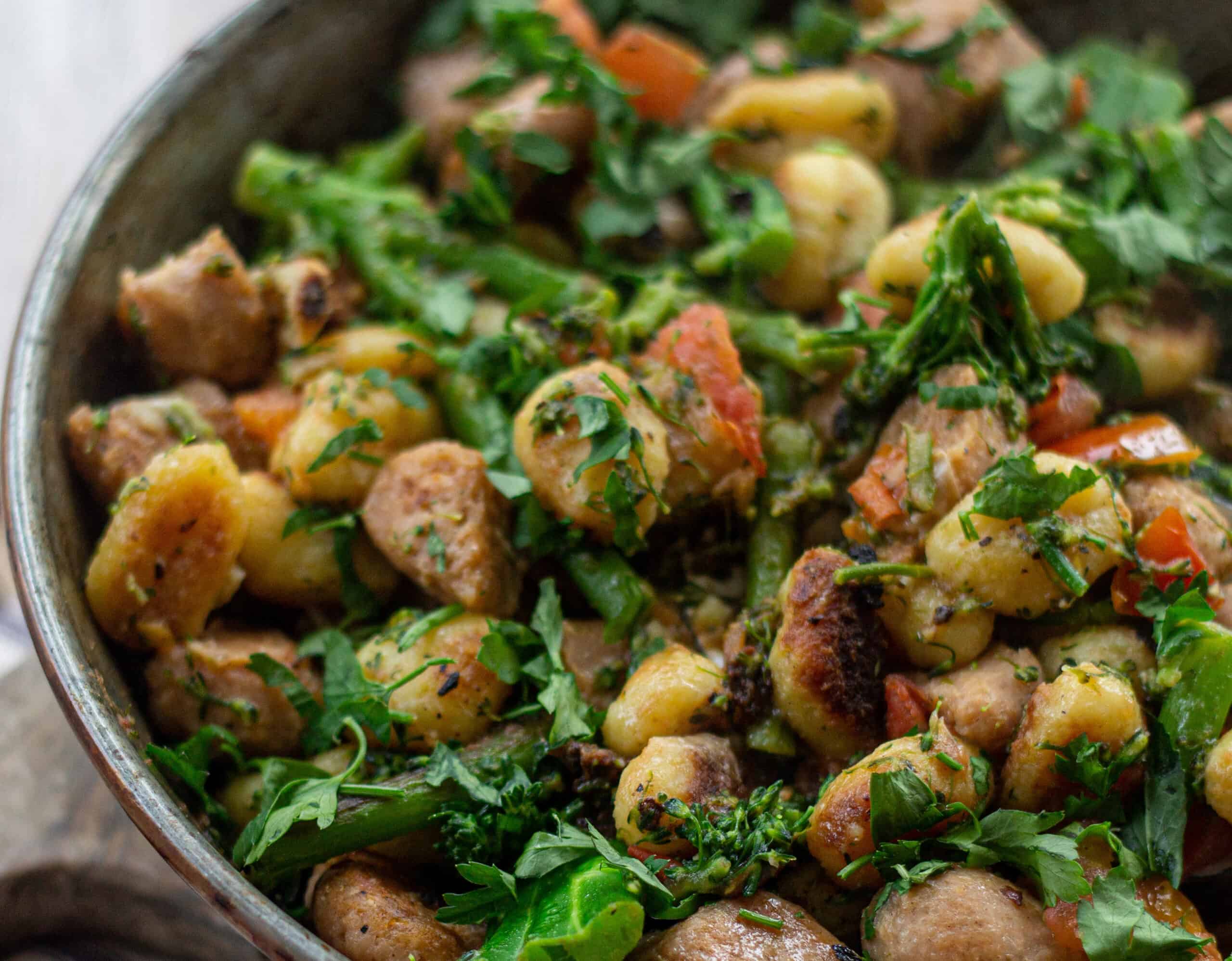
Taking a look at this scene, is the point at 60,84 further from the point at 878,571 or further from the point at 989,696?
the point at 989,696

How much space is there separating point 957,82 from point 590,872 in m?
2.30

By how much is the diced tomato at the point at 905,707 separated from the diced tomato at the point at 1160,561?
1.33 ft

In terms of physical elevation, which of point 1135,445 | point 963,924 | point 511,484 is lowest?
point 963,924

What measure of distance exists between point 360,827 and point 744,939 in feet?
2.40

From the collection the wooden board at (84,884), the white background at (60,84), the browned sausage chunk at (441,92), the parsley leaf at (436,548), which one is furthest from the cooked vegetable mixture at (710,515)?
the white background at (60,84)

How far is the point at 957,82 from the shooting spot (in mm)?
3061

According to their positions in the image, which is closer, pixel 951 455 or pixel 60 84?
pixel 951 455

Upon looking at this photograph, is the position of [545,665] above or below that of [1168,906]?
above

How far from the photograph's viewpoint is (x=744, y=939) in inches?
74.2

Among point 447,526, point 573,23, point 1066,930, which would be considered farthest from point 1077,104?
point 1066,930

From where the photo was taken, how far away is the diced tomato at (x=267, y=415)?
2680 mm

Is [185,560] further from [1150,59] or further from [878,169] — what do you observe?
[1150,59]

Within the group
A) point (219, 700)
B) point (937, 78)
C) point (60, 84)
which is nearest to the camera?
point (219, 700)

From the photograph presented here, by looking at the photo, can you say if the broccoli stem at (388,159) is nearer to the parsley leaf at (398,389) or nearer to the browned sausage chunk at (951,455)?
the parsley leaf at (398,389)
